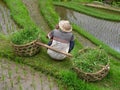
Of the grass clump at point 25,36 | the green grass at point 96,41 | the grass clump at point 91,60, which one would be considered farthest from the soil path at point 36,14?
the grass clump at point 91,60

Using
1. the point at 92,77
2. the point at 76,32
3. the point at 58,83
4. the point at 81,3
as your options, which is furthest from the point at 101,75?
the point at 81,3

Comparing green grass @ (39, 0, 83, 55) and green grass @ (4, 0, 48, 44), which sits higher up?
green grass @ (4, 0, 48, 44)

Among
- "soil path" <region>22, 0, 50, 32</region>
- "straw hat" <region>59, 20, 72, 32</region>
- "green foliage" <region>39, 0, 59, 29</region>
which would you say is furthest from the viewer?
"green foliage" <region>39, 0, 59, 29</region>

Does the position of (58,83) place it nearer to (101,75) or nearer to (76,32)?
(101,75)

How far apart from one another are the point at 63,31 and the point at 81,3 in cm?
698

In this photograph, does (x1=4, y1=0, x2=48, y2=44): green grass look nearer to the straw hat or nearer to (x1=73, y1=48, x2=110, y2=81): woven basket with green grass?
the straw hat

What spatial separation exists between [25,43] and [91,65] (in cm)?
164

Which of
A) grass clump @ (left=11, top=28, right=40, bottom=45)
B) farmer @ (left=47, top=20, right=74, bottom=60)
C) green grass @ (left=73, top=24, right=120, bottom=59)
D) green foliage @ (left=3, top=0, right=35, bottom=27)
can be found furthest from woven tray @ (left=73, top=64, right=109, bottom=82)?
green foliage @ (left=3, top=0, right=35, bottom=27)

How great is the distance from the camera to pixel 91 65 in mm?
7344

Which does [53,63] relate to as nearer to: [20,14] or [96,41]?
[96,41]

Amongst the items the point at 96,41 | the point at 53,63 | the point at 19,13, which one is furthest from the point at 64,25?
the point at 19,13

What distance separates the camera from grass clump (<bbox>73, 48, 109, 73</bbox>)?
7344 mm

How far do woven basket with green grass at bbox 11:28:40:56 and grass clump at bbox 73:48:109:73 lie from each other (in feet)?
3.68

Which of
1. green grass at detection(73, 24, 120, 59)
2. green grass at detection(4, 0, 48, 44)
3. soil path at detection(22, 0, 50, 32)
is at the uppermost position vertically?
green grass at detection(4, 0, 48, 44)
